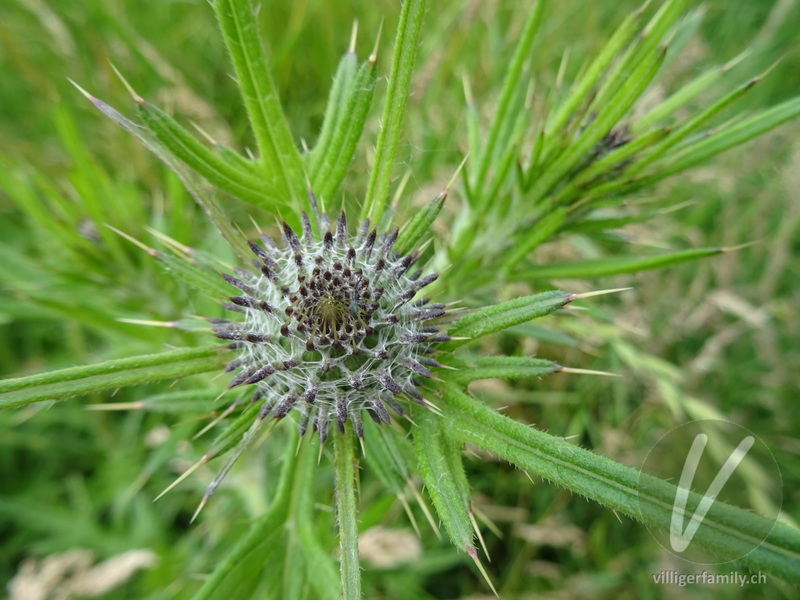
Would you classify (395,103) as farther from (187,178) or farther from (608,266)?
(608,266)

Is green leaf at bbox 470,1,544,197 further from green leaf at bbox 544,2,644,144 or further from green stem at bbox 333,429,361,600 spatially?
green stem at bbox 333,429,361,600

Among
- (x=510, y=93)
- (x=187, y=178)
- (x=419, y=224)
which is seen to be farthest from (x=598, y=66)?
(x=187, y=178)

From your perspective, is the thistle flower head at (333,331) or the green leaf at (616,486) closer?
the green leaf at (616,486)

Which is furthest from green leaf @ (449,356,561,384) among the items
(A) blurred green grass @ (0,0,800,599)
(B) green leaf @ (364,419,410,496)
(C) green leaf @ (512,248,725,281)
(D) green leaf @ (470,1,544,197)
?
(A) blurred green grass @ (0,0,800,599)

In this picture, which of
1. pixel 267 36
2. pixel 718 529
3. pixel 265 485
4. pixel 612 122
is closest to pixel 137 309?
pixel 265 485

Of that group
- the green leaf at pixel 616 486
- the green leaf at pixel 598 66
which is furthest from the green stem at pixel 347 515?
the green leaf at pixel 598 66

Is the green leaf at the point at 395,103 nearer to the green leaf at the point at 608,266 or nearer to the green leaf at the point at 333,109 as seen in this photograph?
the green leaf at the point at 333,109

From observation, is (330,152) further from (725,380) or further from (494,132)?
(725,380)
